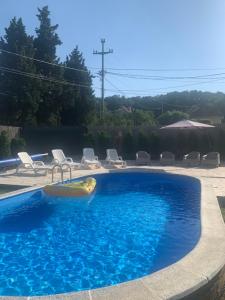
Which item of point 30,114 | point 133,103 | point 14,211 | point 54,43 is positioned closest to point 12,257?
point 14,211

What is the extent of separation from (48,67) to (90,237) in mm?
24561

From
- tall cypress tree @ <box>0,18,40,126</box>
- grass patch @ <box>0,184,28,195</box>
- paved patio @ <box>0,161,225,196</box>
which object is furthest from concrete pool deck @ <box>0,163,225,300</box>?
tall cypress tree @ <box>0,18,40,126</box>

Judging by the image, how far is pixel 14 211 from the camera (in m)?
9.04

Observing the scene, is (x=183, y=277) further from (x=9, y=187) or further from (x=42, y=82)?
(x=42, y=82)

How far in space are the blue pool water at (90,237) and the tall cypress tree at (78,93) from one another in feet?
66.0

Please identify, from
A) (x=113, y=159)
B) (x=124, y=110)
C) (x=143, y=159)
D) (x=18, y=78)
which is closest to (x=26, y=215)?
(x=113, y=159)

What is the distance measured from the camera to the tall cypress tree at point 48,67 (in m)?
29.7

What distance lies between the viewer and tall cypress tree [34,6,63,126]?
29.7m

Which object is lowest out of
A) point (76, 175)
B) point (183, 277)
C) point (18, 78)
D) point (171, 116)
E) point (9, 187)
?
point (183, 277)

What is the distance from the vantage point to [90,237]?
708 cm

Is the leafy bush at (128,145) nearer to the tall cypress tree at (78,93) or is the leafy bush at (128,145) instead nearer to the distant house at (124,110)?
the tall cypress tree at (78,93)

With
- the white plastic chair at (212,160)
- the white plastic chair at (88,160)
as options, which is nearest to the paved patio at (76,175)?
the white plastic chair at (88,160)

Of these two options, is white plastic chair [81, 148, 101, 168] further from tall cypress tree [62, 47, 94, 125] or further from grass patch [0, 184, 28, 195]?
tall cypress tree [62, 47, 94, 125]

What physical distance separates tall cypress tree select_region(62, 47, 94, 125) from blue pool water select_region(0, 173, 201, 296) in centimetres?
2011
